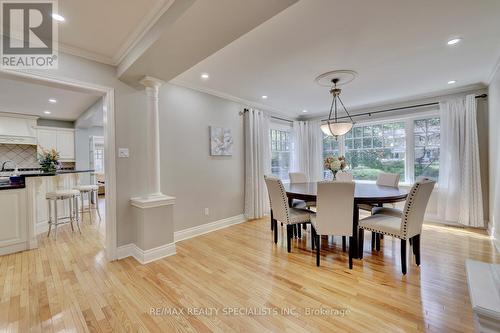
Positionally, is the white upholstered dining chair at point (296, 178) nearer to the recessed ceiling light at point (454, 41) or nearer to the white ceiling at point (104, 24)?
the recessed ceiling light at point (454, 41)

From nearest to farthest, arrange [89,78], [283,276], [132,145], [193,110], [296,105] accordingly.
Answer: [283,276], [89,78], [132,145], [193,110], [296,105]

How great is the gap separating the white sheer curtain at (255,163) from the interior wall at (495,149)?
351cm

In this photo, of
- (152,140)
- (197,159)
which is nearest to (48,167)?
(152,140)

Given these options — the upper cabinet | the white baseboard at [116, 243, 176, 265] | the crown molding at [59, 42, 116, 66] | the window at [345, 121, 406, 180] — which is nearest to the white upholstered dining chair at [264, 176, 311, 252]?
the white baseboard at [116, 243, 176, 265]

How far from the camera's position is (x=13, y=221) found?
2848 millimetres

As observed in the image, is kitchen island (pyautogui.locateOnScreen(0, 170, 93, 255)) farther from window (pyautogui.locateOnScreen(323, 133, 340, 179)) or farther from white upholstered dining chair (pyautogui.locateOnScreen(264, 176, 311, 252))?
window (pyautogui.locateOnScreen(323, 133, 340, 179))

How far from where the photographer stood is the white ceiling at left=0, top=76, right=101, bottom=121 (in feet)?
11.9

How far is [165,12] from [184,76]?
1.49m

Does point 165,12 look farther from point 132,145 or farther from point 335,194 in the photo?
point 335,194

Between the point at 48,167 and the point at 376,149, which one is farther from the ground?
the point at 376,149

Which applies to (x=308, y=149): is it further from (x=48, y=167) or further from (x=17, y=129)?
(x=17, y=129)

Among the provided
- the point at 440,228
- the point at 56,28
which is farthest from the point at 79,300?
the point at 440,228

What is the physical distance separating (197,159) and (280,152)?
8.00ft

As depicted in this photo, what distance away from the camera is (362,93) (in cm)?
401
